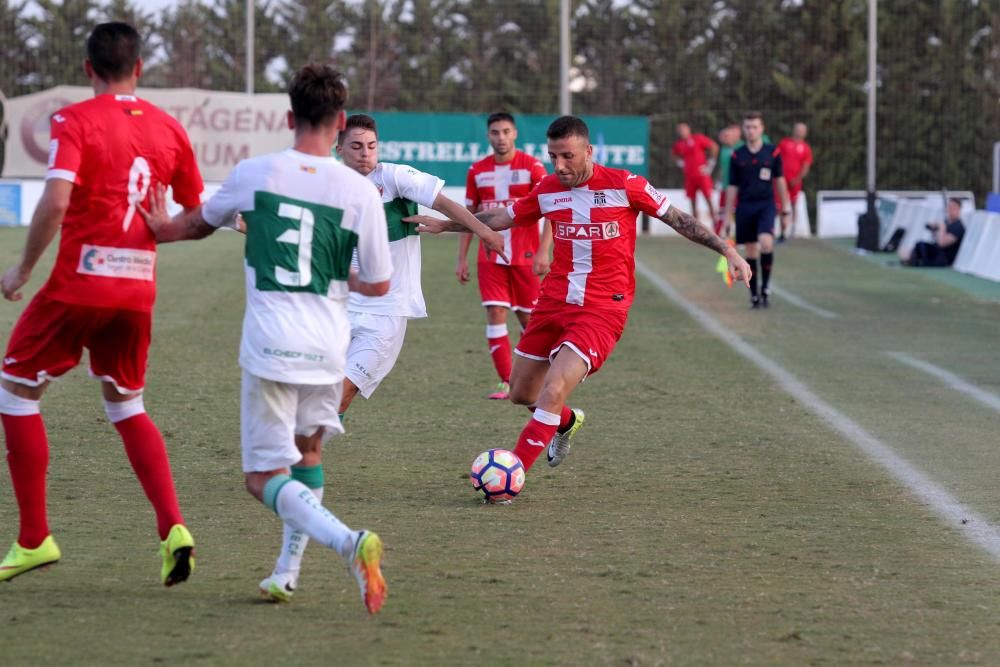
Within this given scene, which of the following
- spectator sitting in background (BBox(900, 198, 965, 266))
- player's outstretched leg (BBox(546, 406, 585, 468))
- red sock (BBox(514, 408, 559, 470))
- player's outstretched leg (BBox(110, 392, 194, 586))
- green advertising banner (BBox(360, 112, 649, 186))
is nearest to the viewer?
player's outstretched leg (BBox(110, 392, 194, 586))

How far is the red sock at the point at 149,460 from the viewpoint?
5535mm

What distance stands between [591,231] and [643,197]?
1.03 ft

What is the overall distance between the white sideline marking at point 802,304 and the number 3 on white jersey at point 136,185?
1225cm

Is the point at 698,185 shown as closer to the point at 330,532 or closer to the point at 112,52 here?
the point at 112,52

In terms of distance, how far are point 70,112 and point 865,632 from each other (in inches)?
122

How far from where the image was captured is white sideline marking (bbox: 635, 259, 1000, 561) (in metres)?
6.64

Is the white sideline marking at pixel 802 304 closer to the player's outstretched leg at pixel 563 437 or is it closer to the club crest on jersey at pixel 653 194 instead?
the player's outstretched leg at pixel 563 437

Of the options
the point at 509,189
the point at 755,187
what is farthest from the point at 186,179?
the point at 755,187

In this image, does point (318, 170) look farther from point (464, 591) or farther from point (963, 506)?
point (963, 506)

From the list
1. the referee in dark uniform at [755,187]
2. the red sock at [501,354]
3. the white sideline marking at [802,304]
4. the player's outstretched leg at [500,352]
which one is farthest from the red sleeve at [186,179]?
the referee in dark uniform at [755,187]

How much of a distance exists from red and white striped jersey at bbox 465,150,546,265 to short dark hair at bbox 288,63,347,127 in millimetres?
6352

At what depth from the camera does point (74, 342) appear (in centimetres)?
543

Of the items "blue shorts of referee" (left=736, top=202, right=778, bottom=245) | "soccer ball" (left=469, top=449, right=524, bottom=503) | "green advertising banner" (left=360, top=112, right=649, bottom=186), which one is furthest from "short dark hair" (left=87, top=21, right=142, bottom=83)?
"green advertising banner" (left=360, top=112, right=649, bottom=186)

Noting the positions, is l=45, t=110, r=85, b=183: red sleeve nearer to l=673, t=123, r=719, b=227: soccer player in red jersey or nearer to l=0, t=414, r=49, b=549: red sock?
l=0, t=414, r=49, b=549: red sock
